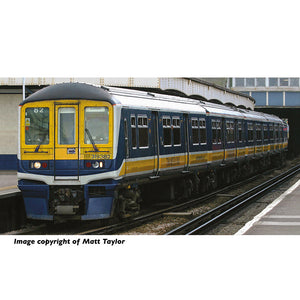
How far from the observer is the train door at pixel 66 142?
13.2 m

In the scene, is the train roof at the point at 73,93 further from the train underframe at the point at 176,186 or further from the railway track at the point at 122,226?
the railway track at the point at 122,226

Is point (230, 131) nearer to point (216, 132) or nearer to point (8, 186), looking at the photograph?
point (216, 132)

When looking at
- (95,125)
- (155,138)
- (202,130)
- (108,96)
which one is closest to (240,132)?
(202,130)

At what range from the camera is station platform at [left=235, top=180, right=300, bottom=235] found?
1274 centimetres

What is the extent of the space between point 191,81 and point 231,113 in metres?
5.68

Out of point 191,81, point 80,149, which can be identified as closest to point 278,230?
point 80,149

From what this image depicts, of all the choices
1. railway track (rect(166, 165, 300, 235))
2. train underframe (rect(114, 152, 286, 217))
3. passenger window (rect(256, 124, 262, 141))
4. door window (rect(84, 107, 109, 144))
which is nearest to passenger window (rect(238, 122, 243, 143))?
train underframe (rect(114, 152, 286, 217))

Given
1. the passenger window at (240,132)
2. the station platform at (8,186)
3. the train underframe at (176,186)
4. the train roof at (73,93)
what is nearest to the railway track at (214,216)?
the train underframe at (176,186)

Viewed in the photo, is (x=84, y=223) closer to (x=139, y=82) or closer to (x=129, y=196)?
(x=129, y=196)

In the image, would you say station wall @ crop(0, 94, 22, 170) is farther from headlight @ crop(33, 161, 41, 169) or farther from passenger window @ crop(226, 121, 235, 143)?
headlight @ crop(33, 161, 41, 169)

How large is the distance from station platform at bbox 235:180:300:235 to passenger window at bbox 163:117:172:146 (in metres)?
3.04

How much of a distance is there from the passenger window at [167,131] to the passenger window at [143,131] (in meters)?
1.24

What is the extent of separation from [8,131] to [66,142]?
40.2 ft

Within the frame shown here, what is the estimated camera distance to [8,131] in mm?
24844
